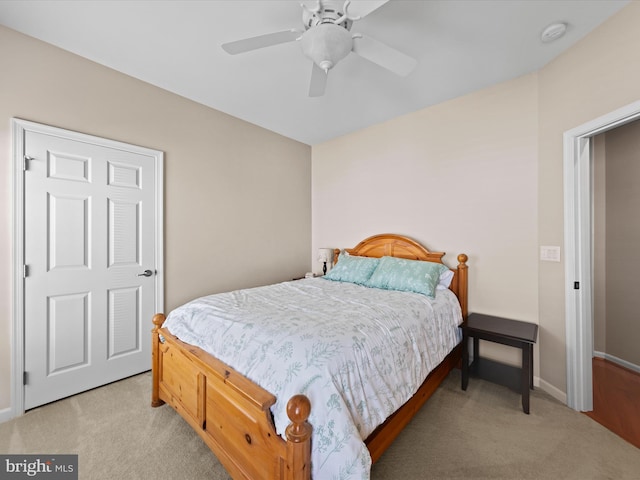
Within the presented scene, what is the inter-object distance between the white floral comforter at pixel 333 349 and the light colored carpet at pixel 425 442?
40cm

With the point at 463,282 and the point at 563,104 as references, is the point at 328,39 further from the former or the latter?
the point at 463,282

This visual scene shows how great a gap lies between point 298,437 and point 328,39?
199cm

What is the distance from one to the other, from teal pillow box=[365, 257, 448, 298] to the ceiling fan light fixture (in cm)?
187

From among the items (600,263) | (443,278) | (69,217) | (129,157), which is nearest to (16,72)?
(129,157)

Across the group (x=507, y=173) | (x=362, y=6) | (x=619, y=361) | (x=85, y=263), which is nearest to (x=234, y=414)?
(x=85, y=263)

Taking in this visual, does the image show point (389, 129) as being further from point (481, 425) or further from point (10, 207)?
point (10, 207)

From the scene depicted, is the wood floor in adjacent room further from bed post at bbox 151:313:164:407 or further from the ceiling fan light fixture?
bed post at bbox 151:313:164:407

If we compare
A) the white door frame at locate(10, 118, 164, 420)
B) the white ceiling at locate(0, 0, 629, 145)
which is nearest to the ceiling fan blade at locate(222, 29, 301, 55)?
the white ceiling at locate(0, 0, 629, 145)

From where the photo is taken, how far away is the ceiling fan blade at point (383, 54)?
1664mm

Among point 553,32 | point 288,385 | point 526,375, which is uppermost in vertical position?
point 553,32

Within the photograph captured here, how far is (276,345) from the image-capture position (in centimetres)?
137

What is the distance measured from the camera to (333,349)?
1.30 meters

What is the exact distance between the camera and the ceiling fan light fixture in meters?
1.58

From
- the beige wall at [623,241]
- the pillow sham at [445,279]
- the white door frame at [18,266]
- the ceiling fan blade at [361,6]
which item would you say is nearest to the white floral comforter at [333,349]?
the pillow sham at [445,279]
